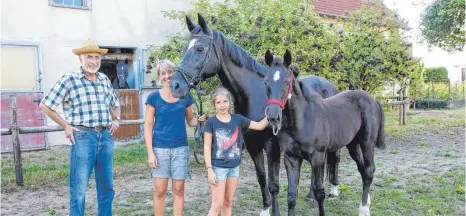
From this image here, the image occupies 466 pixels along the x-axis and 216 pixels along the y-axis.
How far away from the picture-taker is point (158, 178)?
3.24 metres

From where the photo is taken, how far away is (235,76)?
3.55 m

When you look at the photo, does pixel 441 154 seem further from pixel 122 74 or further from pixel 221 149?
pixel 122 74

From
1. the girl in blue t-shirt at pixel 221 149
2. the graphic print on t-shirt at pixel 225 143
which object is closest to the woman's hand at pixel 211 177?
Answer: the girl in blue t-shirt at pixel 221 149

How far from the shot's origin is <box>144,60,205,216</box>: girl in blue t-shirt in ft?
10.5

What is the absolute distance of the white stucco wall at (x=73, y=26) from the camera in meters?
8.42

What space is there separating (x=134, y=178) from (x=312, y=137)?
3.91 meters

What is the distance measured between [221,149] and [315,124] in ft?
3.15

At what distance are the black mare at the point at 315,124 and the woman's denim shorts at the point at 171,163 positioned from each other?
873 millimetres

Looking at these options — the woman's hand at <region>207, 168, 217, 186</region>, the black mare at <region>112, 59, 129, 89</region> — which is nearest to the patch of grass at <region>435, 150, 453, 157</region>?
the woman's hand at <region>207, 168, 217, 186</region>

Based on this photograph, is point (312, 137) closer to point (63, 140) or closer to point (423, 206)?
point (423, 206)

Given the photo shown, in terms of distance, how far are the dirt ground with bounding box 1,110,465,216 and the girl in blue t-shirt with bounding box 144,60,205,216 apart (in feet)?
4.41

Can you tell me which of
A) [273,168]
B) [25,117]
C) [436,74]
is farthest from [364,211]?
[436,74]

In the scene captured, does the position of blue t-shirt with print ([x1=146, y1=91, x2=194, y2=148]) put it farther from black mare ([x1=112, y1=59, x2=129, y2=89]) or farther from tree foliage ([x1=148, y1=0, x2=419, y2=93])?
black mare ([x1=112, y1=59, x2=129, y2=89])

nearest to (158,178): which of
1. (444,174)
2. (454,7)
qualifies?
(444,174)
